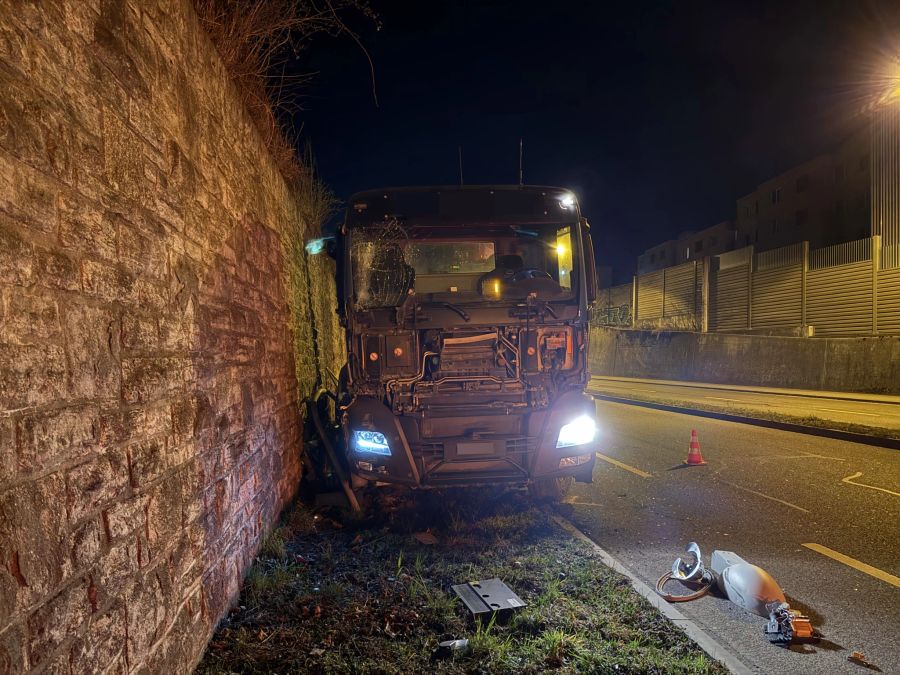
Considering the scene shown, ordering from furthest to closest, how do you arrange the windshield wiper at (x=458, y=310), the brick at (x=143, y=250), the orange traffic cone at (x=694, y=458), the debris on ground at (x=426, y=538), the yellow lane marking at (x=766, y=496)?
the orange traffic cone at (x=694, y=458)
the yellow lane marking at (x=766, y=496)
the windshield wiper at (x=458, y=310)
the debris on ground at (x=426, y=538)
the brick at (x=143, y=250)

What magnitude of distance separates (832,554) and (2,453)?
557cm

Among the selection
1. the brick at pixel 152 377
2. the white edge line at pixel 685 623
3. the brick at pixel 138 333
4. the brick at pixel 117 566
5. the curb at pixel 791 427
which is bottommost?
the white edge line at pixel 685 623

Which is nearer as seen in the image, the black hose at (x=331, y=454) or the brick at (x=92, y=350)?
the brick at (x=92, y=350)

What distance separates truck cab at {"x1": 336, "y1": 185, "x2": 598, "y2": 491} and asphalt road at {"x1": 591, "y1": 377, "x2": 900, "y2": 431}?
26.6 ft

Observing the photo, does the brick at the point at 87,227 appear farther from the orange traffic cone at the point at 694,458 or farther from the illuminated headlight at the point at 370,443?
the orange traffic cone at the point at 694,458

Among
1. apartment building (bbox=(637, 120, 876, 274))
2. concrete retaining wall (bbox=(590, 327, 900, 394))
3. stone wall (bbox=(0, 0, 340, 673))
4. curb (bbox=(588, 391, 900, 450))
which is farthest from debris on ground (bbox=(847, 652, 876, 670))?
apartment building (bbox=(637, 120, 876, 274))

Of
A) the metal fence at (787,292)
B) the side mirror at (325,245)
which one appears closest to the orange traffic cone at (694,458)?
the side mirror at (325,245)

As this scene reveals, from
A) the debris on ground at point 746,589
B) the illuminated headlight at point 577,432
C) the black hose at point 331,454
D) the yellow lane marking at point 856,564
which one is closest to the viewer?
the debris on ground at point 746,589

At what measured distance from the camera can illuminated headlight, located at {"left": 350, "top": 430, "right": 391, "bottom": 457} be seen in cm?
517

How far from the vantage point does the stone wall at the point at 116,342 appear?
1584mm

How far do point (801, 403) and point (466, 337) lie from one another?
45.5 ft

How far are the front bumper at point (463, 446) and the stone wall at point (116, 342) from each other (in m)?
1.48

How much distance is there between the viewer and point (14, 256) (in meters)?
1.57

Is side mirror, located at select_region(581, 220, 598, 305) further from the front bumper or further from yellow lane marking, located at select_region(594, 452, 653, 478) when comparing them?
yellow lane marking, located at select_region(594, 452, 653, 478)
